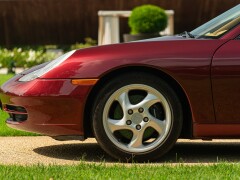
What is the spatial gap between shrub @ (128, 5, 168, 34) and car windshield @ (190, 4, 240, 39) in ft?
50.8

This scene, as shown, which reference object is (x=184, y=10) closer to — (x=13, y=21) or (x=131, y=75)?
(x=13, y=21)

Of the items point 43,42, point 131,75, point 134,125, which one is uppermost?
point 131,75

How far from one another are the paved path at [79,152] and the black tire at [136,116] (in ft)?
0.53

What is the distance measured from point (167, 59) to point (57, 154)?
1314mm

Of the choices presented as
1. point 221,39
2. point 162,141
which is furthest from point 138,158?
point 221,39

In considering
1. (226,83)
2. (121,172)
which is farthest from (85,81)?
(226,83)

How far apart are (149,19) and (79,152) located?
624 inches

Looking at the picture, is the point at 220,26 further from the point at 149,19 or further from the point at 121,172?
the point at 149,19

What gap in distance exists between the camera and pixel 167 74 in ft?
19.1

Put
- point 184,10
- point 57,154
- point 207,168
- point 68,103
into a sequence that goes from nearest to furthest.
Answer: point 207,168
point 68,103
point 57,154
point 184,10

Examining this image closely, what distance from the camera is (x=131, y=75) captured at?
584 centimetres

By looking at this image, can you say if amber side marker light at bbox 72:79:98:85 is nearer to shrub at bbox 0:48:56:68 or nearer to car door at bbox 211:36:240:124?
car door at bbox 211:36:240:124

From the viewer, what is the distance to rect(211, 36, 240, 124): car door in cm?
577

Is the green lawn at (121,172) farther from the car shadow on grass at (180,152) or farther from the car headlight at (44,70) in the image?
the car headlight at (44,70)
